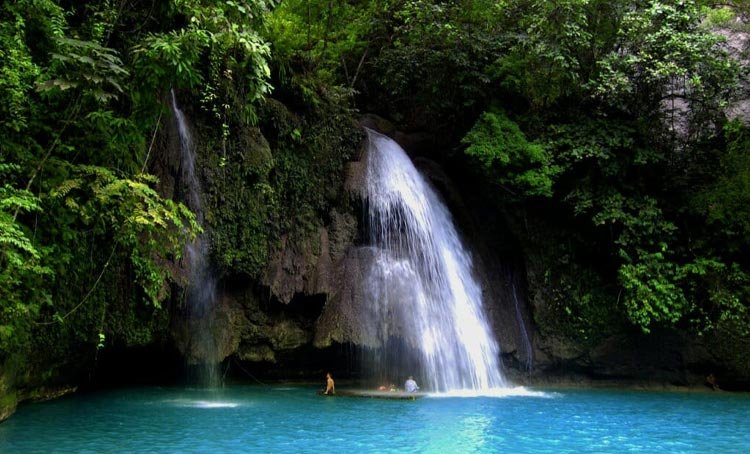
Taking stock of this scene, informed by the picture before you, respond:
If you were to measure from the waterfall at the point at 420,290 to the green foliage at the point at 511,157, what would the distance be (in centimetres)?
162

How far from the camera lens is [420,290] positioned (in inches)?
512

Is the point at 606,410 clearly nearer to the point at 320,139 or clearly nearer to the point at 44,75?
the point at 320,139

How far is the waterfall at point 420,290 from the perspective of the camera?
1251 centimetres

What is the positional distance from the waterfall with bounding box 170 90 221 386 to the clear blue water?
77cm

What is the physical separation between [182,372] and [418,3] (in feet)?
34.2

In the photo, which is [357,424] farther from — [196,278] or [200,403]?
[196,278]

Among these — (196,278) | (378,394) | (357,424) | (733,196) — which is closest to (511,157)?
(733,196)

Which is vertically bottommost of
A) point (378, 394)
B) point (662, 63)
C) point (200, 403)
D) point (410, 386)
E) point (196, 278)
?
point (200, 403)

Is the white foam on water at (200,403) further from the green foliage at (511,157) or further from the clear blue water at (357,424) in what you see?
the green foliage at (511,157)

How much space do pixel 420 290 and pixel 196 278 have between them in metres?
4.57

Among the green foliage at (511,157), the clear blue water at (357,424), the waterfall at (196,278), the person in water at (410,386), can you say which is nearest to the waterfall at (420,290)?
the person in water at (410,386)

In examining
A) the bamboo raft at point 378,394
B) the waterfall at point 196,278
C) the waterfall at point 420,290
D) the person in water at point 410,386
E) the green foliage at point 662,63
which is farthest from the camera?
the green foliage at point 662,63

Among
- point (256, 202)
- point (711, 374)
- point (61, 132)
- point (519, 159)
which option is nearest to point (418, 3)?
point (519, 159)

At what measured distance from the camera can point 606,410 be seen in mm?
10500
